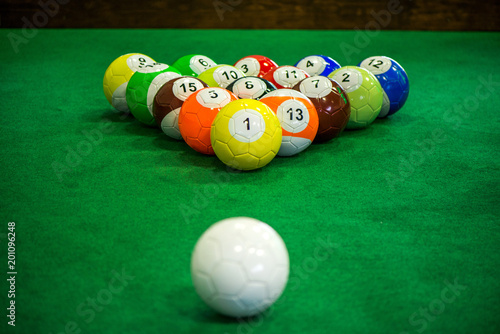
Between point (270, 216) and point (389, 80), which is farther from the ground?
point (270, 216)

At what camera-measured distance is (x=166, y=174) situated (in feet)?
11.7

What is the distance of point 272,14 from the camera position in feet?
27.9

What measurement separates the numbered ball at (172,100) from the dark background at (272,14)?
15.4 feet

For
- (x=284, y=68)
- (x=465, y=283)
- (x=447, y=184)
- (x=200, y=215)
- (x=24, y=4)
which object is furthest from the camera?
(x=24, y=4)

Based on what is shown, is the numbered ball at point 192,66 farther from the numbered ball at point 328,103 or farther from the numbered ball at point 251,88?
the numbered ball at point 328,103

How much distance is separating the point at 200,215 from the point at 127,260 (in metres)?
0.57

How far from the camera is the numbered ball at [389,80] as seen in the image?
446cm

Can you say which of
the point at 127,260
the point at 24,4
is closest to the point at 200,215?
the point at 127,260

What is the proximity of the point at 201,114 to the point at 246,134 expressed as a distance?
1.46 feet

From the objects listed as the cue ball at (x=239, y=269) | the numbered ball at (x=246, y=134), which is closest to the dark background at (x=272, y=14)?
the numbered ball at (x=246, y=134)

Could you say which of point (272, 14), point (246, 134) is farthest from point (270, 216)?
point (272, 14)

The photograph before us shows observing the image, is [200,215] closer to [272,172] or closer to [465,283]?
[272,172]

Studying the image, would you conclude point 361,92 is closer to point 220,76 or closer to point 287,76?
point 287,76

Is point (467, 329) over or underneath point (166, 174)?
over
